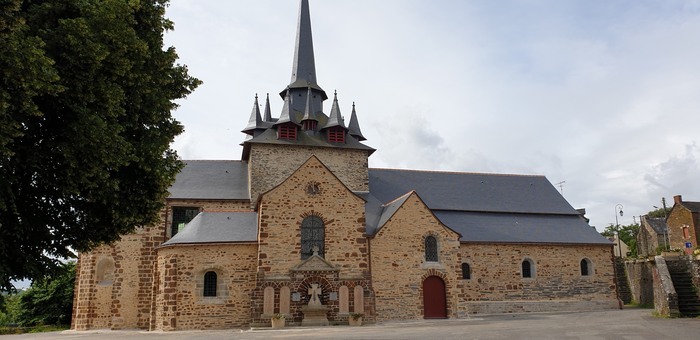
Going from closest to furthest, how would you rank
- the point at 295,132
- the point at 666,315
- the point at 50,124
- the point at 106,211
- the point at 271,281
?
the point at 50,124 → the point at 106,211 → the point at 666,315 → the point at 271,281 → the point at 295,132

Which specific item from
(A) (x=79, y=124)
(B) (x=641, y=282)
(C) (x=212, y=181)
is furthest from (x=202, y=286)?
(B) (x=641, y=282)

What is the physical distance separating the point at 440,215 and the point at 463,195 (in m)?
2.76

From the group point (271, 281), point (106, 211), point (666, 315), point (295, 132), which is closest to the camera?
point (106, 211)

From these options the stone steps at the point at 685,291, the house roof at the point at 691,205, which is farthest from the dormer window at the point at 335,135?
the house roof at the point at 691,205

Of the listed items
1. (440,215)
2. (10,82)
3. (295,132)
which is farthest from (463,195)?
(10,82)

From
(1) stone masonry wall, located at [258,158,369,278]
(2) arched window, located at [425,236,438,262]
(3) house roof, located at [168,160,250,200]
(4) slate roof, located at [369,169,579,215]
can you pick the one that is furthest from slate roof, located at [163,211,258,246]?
(4) slate roof, located at [369,169,579,215]

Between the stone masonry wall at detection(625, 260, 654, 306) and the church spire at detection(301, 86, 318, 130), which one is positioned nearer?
the church spire at detection(301, 86, 318, 130)

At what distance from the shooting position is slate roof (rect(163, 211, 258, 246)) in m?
23.0

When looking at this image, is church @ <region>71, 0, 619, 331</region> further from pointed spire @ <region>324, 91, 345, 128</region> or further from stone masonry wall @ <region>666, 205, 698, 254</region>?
stone masonry wall @ <region>666, 205, 698, 254</region>

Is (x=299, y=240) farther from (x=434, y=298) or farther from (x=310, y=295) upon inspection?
(x=434, y=298)

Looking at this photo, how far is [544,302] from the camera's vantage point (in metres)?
28.6

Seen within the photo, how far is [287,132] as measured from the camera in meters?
29.5

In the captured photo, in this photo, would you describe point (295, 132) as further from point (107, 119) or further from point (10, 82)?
point (10, 82)

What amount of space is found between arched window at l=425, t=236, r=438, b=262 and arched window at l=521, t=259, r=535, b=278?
266 inches
